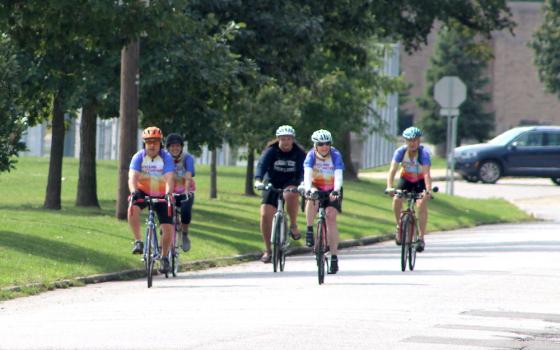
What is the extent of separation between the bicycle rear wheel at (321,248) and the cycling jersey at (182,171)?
2.14m

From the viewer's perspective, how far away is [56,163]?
88.2 feet

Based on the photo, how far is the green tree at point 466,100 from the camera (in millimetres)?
76500

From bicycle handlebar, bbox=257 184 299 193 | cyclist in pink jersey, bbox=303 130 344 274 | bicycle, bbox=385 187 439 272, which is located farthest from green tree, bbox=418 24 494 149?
cyclist in pink jersey, bbox=303 130 344 274

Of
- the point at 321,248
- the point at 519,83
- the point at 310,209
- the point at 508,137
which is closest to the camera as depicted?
the point at 321,248

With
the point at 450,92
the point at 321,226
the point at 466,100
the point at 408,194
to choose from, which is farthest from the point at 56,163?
the point at 466,100

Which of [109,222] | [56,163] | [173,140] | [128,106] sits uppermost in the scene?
[128,106]

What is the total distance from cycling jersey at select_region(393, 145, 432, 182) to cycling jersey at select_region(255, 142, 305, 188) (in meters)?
1.26

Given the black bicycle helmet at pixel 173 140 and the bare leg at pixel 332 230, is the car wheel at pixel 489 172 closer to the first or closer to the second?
the black bicycle helmet at pixel 173 140

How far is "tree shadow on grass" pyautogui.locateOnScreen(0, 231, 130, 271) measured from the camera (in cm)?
1836

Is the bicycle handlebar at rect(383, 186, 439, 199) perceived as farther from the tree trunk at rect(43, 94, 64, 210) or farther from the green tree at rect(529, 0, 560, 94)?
the green tree at rect(529, 0, 560, 94)

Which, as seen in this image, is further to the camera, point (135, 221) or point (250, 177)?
point (250, 177)

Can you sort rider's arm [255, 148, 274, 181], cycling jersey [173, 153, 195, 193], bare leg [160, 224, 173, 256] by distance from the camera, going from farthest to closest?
1. cycling jersey [173, 153, 195, 193]
2. rider's arm [255, 148, 274, 181]
3. bare leg [160, 224, 173, 256]

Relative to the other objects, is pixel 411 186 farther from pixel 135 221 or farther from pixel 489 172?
pixel 489 172

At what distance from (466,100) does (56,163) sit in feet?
170
